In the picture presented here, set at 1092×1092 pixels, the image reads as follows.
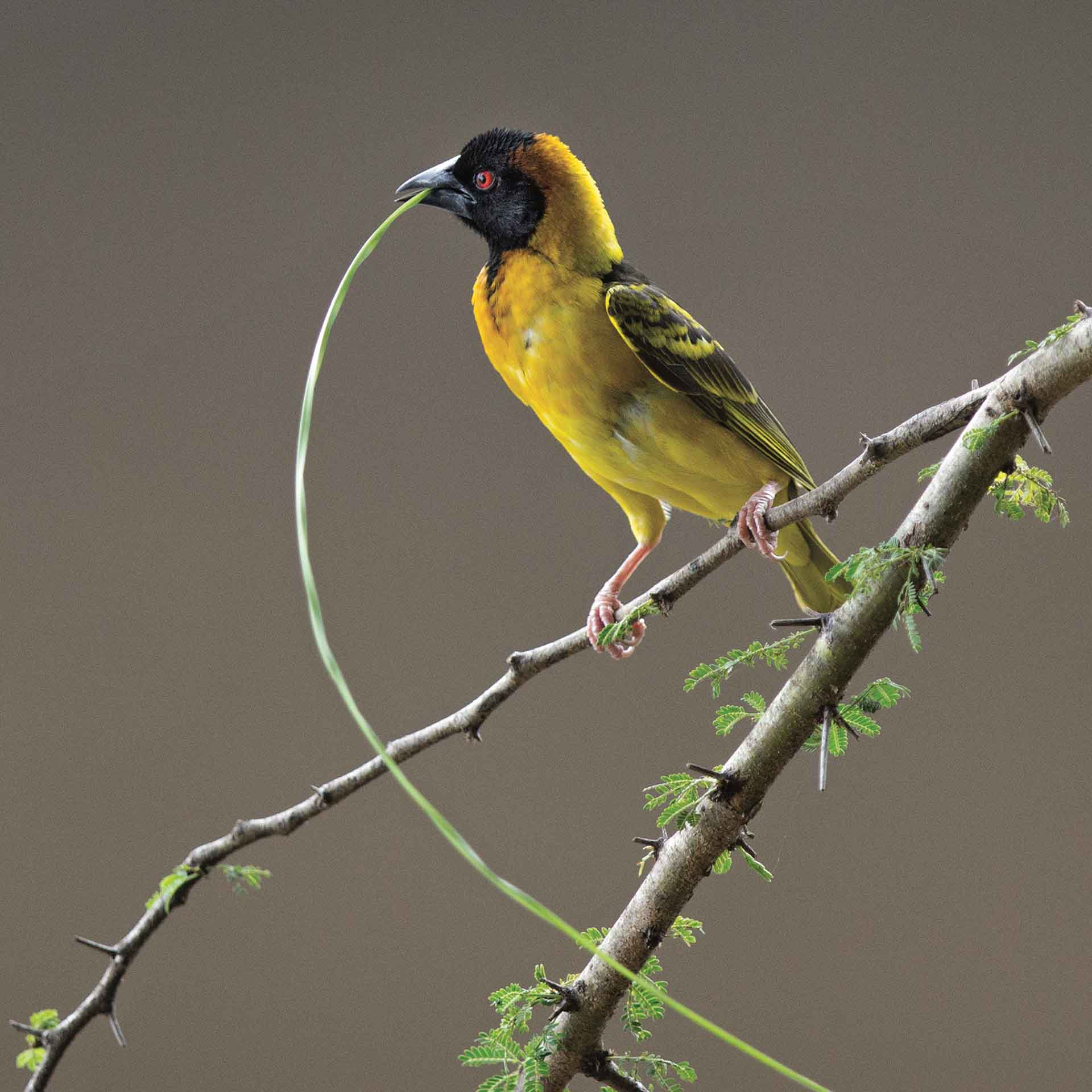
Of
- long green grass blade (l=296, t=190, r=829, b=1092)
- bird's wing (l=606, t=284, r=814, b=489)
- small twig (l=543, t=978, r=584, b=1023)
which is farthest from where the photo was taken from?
bird's wing (l=606, t=284, r=814, b=489)

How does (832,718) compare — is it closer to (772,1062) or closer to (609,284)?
(772,1062)

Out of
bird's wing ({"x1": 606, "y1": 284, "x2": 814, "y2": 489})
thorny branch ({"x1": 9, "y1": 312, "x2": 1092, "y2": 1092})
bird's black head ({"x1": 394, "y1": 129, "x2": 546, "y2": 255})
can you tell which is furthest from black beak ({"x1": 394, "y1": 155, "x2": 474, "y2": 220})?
thorny branch ({"x1": 9, "y1": 312, "x2": 1092, "y2": 1092})

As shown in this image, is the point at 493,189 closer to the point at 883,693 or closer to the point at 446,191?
the point at 446,191

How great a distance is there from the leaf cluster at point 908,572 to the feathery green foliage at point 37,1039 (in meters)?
0.81

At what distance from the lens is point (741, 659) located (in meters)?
Result: 0.92

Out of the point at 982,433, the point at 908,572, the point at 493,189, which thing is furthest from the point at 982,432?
the point at 493,189

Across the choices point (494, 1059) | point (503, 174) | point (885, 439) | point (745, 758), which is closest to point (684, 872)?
point (745, 758)

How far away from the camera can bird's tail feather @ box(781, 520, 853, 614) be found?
1.34 metres

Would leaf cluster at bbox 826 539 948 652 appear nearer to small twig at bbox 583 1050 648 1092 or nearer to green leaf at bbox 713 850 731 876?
green leaf at bbox 713 850 731 876

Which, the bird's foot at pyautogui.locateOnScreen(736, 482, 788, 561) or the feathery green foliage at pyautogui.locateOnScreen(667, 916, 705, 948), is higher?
the bird's foot at pyautogui.locateOnScreen(736, 482, 788, 561)

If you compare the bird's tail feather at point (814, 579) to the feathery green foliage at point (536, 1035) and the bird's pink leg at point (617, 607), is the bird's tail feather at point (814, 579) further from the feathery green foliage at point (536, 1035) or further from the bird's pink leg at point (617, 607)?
the feathery green foliage at point (536, 1035)

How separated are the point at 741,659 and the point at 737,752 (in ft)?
0.24

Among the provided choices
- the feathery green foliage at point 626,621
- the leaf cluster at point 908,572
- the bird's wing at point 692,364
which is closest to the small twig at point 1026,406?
the leaf cluster at point 908,572

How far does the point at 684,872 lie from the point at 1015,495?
0.40 m
